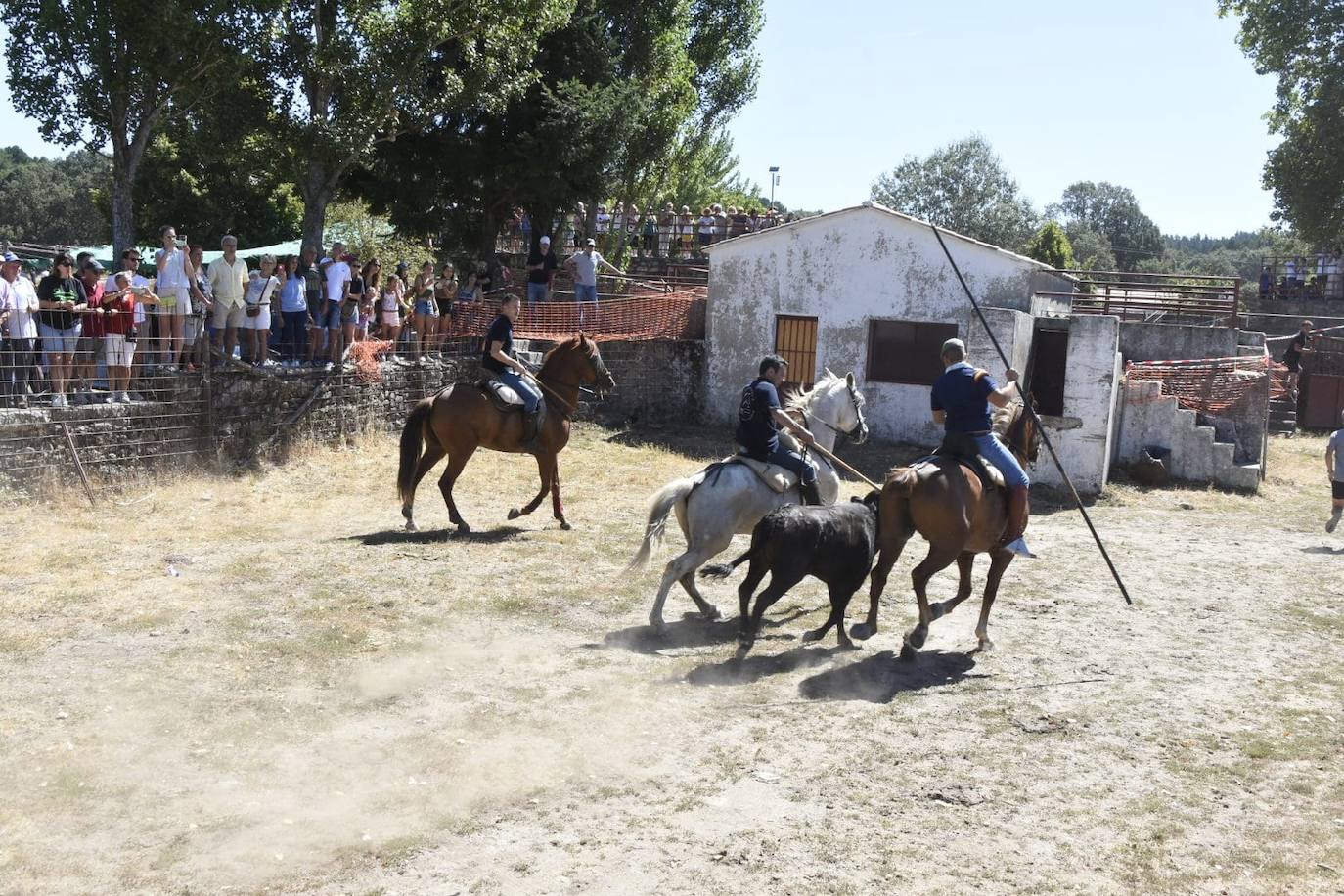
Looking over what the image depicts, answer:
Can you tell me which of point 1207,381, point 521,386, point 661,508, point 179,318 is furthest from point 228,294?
point 1207,381

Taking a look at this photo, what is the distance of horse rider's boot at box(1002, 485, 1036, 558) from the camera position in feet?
32.0

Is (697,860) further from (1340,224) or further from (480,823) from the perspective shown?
(1340,224)

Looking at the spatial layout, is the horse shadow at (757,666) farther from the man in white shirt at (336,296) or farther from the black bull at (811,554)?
the man in white shirt at (336,296)

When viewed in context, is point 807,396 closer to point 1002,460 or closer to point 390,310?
point 1002,460

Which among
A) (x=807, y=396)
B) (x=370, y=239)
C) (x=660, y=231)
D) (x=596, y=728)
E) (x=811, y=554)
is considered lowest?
(x=596, y=728)

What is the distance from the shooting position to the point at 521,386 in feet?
44.0

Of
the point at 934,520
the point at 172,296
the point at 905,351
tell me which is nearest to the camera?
the point at 934,520

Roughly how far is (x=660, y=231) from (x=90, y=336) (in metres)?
22.6

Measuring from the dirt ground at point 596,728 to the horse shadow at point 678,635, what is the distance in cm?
5

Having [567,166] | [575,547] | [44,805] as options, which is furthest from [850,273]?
[44,805]

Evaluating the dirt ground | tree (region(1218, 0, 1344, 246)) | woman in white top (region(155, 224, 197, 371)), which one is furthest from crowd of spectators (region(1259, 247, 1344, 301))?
woman in white top (region(155, 224, 197, 371))

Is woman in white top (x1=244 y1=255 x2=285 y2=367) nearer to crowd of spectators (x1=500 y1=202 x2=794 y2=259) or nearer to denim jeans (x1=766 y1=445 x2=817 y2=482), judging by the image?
denim jeans (x1=766 y1=445 x2=817 y2=482)

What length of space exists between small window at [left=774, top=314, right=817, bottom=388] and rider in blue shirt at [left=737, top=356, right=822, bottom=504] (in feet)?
43.2

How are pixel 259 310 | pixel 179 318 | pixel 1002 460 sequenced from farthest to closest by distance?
pixel 259 310 < pixel 179 318 < pixel 1002 460
